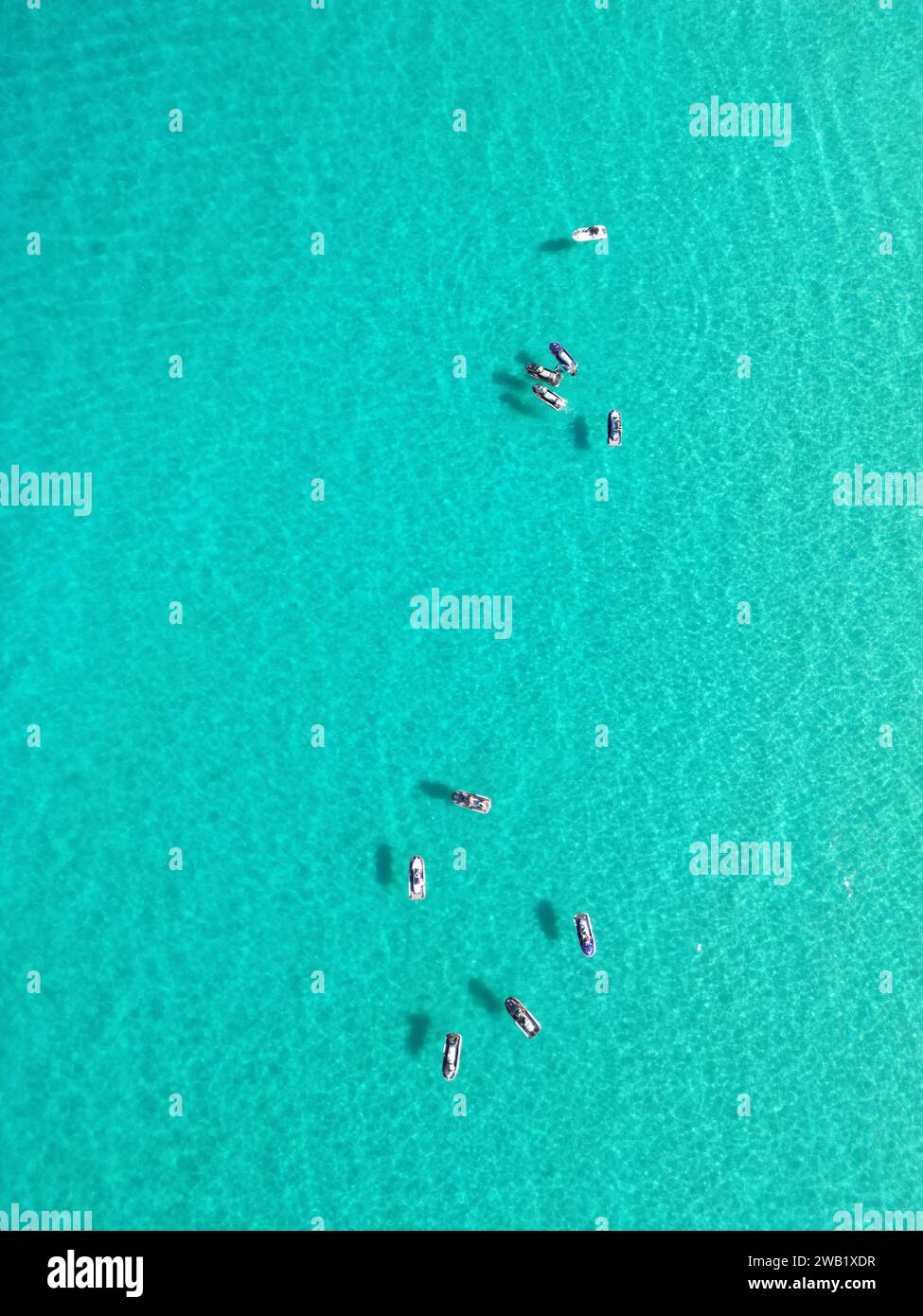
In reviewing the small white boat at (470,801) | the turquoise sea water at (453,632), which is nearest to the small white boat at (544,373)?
the turquoise sea water at (453,632)

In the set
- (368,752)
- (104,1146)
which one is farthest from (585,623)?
(104,1146)

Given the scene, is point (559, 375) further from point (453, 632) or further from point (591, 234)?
point (453, 632)

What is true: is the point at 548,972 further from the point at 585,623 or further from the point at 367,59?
the point at 367,59

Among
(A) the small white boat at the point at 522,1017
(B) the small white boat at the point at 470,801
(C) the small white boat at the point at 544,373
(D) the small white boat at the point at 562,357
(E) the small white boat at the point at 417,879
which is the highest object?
(D) the small white boat at the point at 562,357

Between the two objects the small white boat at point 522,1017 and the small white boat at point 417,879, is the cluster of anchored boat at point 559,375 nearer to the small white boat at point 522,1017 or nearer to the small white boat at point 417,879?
the small white boat at point 417,879

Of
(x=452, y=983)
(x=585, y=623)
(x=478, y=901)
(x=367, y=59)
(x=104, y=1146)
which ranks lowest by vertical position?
(x=104, y=1146)

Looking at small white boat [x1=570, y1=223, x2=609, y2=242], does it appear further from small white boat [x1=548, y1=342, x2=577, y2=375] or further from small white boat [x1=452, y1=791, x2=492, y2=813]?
small white boat [x1=452, y1=791, x2=492, y2=813]

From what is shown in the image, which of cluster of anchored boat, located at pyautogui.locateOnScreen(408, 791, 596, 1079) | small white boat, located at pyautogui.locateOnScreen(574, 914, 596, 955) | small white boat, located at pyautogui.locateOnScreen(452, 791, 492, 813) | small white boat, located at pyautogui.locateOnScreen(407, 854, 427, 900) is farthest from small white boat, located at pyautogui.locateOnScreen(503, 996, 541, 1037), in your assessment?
small white boat, located at pyautogui.locateOnScreen(452, 791, 492, 813)
